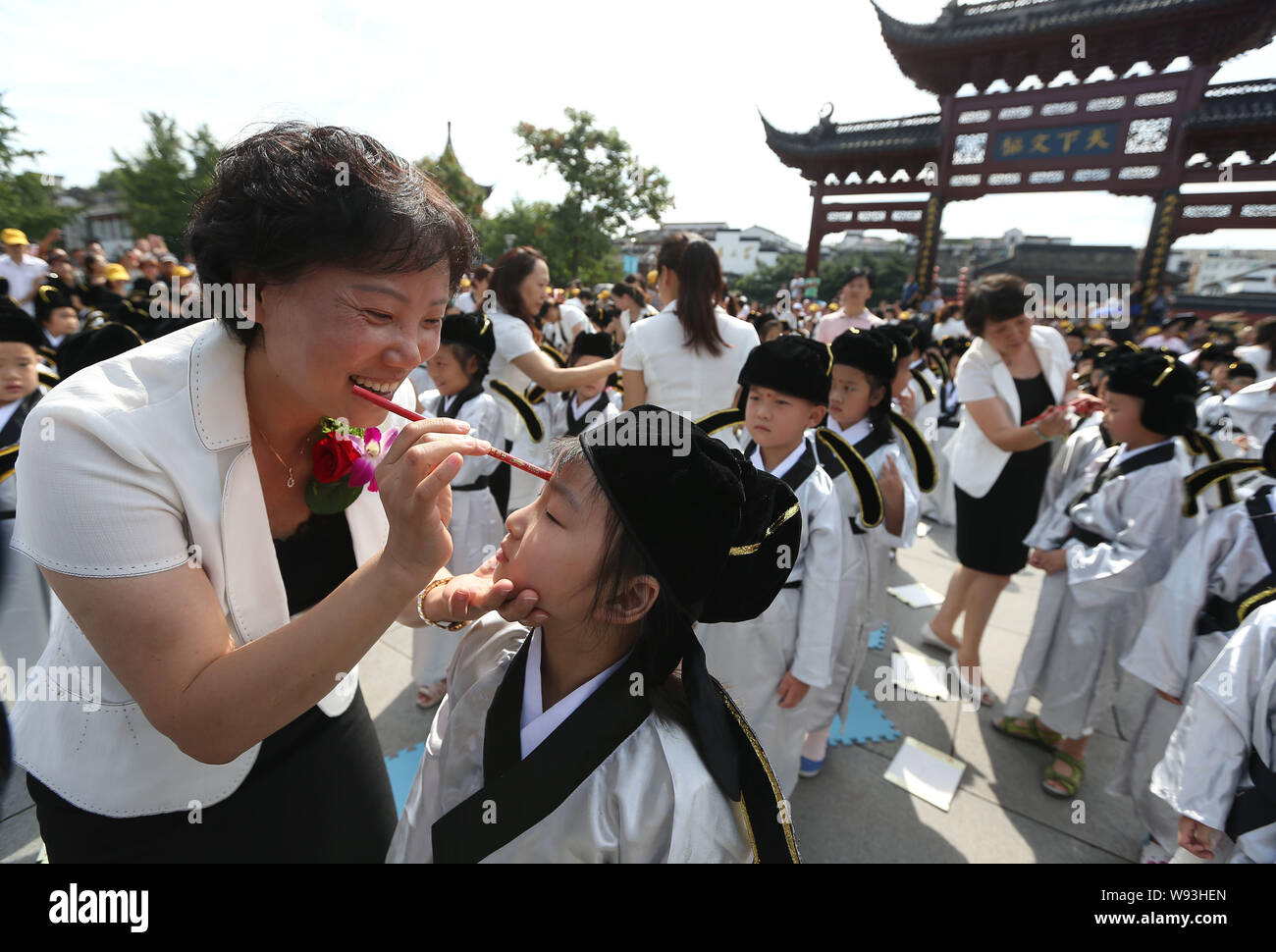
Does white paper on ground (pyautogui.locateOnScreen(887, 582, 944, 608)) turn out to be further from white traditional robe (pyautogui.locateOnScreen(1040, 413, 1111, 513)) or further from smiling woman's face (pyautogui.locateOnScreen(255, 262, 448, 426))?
smiling woman's face (pyautogui.locateOnScreen(255, 262, 448, 426))

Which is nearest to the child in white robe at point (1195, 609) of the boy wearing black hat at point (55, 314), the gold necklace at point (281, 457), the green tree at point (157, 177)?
the gold necklace at point (281, 457)

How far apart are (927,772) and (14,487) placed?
440cm

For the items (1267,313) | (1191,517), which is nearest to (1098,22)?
(1267,313)

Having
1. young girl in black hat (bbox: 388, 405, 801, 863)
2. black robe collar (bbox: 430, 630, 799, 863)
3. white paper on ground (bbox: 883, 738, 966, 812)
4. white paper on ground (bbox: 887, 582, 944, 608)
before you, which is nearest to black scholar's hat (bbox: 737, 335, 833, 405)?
young girl in black hat (bbox: 388, 405, 801, 863)

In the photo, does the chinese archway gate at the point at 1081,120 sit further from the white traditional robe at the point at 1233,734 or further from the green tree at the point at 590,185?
the white traditional robe at the point at 1233,734

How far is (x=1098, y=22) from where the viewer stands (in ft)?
53.0

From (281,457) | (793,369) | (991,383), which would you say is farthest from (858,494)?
(281,457)

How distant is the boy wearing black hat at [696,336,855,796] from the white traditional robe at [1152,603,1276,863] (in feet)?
3.38

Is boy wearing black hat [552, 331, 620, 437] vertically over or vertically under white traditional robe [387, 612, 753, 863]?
over

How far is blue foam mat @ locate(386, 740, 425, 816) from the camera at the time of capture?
2607mm

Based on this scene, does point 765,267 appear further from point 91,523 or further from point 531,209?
point 91,523
